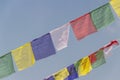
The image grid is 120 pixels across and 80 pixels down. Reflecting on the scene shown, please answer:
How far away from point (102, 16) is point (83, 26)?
87cm

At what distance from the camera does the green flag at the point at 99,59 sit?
17047 mm

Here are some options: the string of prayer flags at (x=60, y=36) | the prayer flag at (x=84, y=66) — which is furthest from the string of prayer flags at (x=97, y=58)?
the string of prayer flags at (x=60, y=36)

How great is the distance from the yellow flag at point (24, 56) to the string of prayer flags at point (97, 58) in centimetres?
260

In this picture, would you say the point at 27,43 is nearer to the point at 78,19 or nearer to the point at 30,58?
the point at 30,58

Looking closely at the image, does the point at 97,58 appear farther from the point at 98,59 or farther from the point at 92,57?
the point at 92,57

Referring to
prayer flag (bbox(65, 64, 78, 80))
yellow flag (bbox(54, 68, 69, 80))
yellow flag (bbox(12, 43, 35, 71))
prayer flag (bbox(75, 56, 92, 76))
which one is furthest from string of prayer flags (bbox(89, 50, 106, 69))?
yellow flag (bbox(12, 43, 35, 71))

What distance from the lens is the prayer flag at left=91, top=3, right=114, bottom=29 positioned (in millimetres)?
15423

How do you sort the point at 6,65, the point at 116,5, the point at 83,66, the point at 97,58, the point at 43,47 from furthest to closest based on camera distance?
1. the point at 83,66
2. the point at 97,58
3. the point at 6,65
4. the point at 43,47
5. the point at 116,5

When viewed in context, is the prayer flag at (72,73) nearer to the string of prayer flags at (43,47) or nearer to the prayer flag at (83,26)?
the string of prayer flags at (43,47)

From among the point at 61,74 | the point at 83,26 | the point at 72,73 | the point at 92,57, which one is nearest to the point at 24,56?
the point at 61,74

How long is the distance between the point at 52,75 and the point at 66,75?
2.06ft

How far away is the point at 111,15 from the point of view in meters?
15.5

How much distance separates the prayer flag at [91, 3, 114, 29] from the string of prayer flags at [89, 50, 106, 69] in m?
1.75

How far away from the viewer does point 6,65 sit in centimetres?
1691
